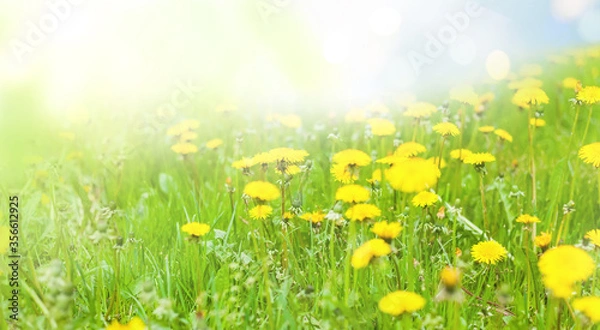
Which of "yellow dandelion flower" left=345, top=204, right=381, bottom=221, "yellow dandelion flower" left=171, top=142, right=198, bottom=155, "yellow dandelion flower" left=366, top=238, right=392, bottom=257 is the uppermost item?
"yellow dandelion flower" left=171, top=142, right=198, bottom=155

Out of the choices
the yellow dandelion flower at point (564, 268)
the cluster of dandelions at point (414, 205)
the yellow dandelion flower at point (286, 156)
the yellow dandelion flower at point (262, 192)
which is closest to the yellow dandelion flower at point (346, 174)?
the cluster of dandelions at point (414, 205)

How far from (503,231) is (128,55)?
182cm

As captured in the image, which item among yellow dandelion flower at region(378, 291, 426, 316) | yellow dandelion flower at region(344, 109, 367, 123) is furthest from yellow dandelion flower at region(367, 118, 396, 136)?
yellow dandelion flower at region(378, 291, 426, 316)

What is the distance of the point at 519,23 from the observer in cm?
244

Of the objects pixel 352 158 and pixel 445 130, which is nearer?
pixel 352 158

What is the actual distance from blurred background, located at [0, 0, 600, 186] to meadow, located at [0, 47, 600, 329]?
184 mm

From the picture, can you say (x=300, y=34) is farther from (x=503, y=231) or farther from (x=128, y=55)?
(x=503, y=231)

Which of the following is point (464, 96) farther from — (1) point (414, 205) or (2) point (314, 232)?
(2) point (314, 232)

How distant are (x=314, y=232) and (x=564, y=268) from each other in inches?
29.2

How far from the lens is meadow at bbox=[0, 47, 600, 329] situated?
123cm

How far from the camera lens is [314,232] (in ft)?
5.41

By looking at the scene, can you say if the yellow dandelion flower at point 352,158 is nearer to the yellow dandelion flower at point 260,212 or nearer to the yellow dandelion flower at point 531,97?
the yellow dandelion flower at point 260,212

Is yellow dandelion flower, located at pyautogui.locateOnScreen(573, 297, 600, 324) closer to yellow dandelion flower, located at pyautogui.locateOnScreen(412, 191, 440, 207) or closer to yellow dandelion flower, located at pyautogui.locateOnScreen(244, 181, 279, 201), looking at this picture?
yellow dandelion flower, located at pyautogui.locateOnScreen(412, 191, 440, 207)

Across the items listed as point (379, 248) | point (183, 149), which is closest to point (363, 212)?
point (379, 248)
